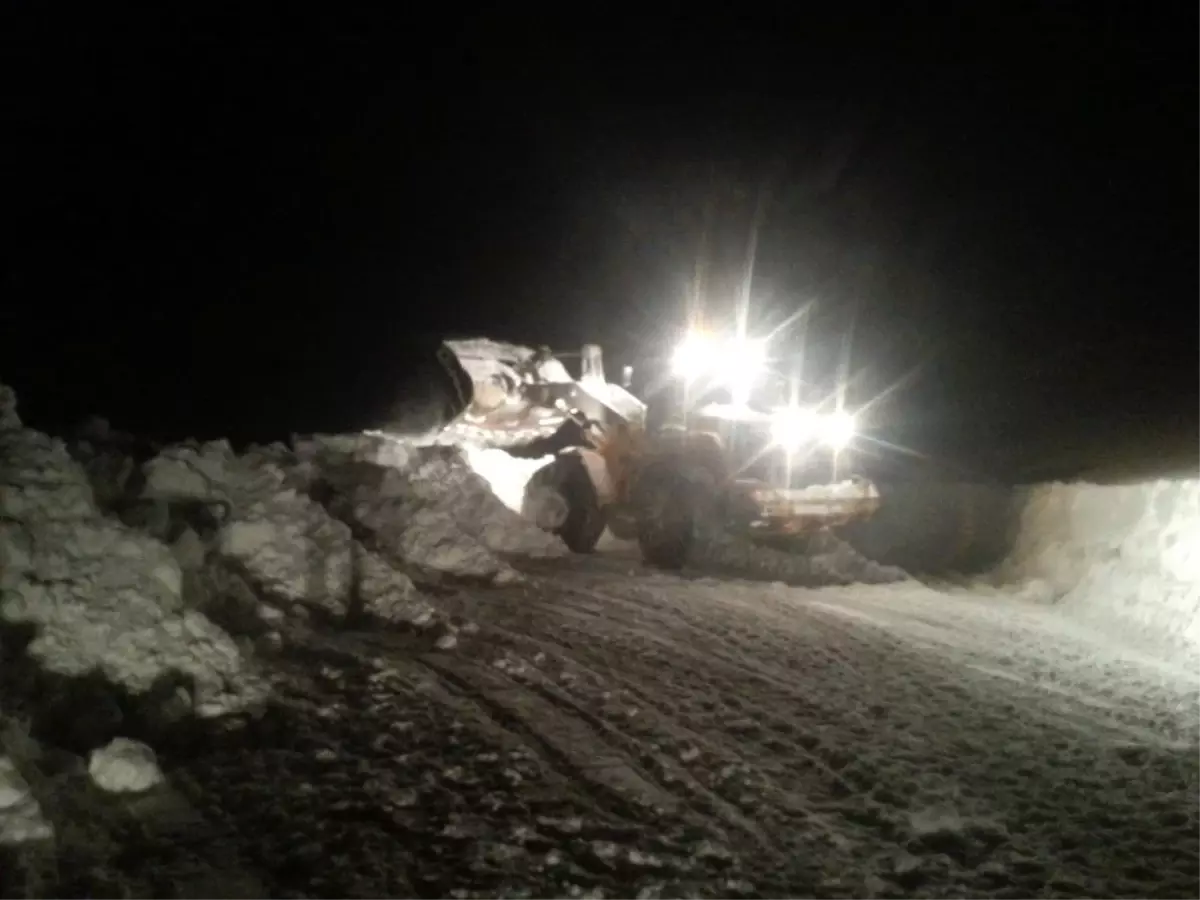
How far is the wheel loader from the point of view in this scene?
32.1 ft

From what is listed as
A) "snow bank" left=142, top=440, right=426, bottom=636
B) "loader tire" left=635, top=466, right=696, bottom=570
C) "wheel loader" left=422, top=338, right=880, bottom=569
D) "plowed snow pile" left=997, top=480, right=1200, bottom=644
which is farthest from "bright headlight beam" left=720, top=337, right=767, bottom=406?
"snow bank" left=142, top=440, right=426, bottom=636

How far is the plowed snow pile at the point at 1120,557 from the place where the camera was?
27.7 feet

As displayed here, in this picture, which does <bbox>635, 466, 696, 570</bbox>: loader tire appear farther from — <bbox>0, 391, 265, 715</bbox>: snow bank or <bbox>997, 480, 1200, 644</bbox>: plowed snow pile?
<bbox>0, 391, 265, 715</bbox>: snow bank

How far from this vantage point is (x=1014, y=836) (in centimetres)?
431

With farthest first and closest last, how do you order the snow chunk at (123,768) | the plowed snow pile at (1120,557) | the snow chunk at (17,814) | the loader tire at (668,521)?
1. the loader tire at (668,521)
2. the plowed snow pile at (1120,557)
3. the snow chunk at (123,768)
4. the snow chunk at (17,814)

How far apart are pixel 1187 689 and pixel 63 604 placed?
6819 millimetres

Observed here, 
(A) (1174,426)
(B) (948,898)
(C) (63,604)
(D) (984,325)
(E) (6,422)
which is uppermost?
(D) (984,325)

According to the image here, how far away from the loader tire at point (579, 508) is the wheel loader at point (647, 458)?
0.4 inches

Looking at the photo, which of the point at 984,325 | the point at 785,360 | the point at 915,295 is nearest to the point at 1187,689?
the point at 785,360

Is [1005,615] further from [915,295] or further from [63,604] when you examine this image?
[915,295]

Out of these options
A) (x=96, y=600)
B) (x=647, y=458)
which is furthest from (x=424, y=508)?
(x=96, y=600)

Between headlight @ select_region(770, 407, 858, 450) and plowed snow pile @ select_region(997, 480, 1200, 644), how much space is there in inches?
97.5

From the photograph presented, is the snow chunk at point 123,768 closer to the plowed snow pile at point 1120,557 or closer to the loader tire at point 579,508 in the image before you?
the loader tire at point 579,508

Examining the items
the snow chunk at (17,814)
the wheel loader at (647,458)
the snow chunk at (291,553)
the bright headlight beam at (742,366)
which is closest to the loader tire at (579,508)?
the wheel loader at (647,458)
